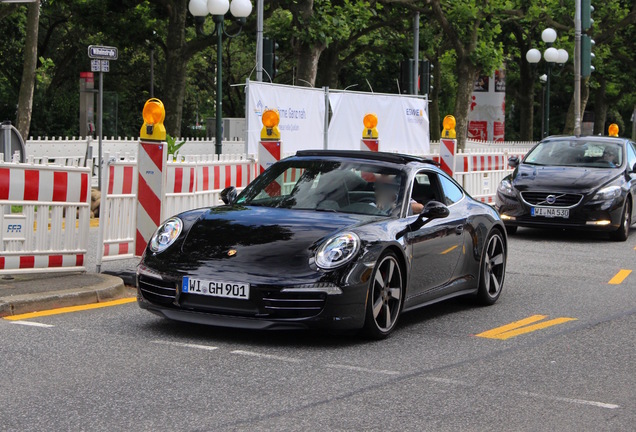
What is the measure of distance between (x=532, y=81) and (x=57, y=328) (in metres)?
46.2

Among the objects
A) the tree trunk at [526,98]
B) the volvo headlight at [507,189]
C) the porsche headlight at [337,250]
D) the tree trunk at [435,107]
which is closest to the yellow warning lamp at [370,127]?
the volvo headlight at [507,189]

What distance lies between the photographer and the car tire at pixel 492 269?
388 inches

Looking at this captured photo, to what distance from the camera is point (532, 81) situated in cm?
5200

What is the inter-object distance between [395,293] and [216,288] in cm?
142

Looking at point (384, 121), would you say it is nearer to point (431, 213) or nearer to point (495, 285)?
point (495, 285)

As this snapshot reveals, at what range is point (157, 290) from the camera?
777cm

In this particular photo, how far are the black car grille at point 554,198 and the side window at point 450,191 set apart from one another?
21.8 ft

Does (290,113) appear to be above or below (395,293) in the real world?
above

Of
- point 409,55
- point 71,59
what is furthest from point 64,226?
point 71,59

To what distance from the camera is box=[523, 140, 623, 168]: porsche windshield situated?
17203 mm

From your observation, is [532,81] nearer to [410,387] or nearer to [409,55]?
[409,55]

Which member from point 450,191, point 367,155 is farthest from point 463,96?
point 367,155

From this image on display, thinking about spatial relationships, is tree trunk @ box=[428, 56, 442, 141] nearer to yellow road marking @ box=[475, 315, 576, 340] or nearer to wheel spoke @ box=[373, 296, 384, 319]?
yellow road marking @ box=[475, 315, 576, 340]

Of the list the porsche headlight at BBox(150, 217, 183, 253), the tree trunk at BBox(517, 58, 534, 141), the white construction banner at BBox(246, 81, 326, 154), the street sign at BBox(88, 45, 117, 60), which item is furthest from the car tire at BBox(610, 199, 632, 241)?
the tree trunk at BBox(517, 58, 534, 141)
